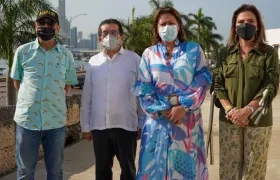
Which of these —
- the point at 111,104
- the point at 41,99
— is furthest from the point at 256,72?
the point at 41,99

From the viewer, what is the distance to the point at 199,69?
9.48ft

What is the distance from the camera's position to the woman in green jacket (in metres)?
2.91

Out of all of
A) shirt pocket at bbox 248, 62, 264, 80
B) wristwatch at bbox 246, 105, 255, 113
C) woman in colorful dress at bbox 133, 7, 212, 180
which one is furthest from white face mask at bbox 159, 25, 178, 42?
wristwatch at bbox 246, 105, 255, 113

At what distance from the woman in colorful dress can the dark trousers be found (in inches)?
12.2

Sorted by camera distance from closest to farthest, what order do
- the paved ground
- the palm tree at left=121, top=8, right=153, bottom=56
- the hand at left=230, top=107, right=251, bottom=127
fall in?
the hand at left=230, top=107, right=251, bottom=127
the paved ground
the palm tree at left=121, top=8, right=153, bottom=56

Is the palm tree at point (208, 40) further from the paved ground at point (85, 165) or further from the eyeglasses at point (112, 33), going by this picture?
the eyeglasses at point (112, 33)

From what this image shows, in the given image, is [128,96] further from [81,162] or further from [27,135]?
[81,162]

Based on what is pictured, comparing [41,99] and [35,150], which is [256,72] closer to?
[41,99]

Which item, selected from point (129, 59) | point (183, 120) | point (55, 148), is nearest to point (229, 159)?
point (183, 120)

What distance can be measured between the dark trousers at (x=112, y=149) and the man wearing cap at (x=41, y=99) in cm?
31

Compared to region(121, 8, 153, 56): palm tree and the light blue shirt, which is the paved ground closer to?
the light blue shirt

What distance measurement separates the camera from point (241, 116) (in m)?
2.88

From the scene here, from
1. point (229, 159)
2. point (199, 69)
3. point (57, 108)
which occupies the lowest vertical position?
point (229, 159)

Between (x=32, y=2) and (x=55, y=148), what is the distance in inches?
200
